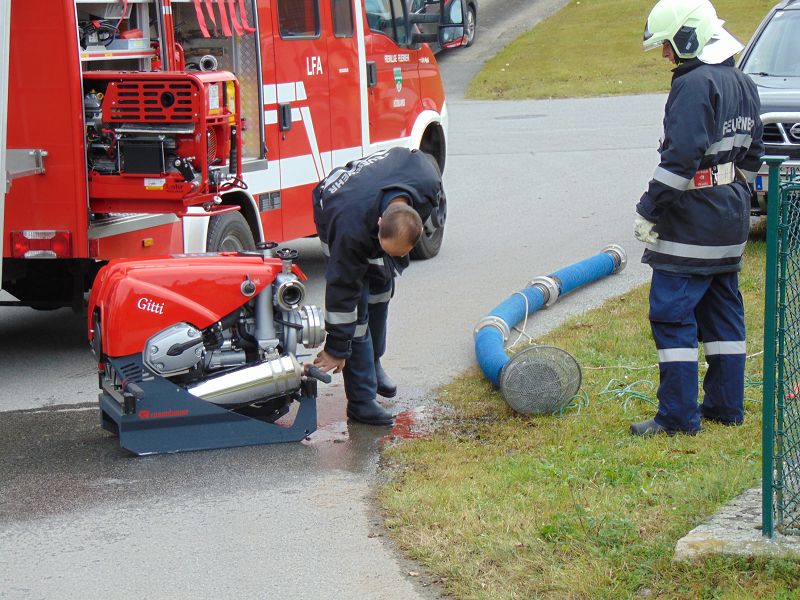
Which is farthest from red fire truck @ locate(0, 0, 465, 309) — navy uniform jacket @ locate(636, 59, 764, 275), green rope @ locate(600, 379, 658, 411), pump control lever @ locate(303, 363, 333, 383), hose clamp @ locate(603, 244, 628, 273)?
hose clamp @ locate(603, 244, 628, 273)

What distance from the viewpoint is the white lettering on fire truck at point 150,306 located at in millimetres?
5844

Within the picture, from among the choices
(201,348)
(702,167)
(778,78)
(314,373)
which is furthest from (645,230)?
(778,78)

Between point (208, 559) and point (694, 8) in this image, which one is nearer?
point (208, 559)

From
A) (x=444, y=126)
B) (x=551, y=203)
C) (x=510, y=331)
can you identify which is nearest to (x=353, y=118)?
(x=444, y=126)

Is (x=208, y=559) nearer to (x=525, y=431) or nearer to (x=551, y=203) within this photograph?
(x=525, y=431)

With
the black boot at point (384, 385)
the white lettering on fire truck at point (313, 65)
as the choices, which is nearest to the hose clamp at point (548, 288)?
the black boot at point (384, 385)

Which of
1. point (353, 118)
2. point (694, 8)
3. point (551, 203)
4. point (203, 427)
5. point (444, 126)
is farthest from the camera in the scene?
point (551, 203)

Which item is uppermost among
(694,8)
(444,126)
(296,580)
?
(694,8)

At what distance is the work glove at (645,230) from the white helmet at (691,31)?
80cm

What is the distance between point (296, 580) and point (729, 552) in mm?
1636

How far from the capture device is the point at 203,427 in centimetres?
602

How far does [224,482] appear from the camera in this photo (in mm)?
5688

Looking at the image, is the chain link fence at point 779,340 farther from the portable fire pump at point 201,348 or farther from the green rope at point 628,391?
the portable fire pump at point 201,348

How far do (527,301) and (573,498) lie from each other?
11.8 feet
